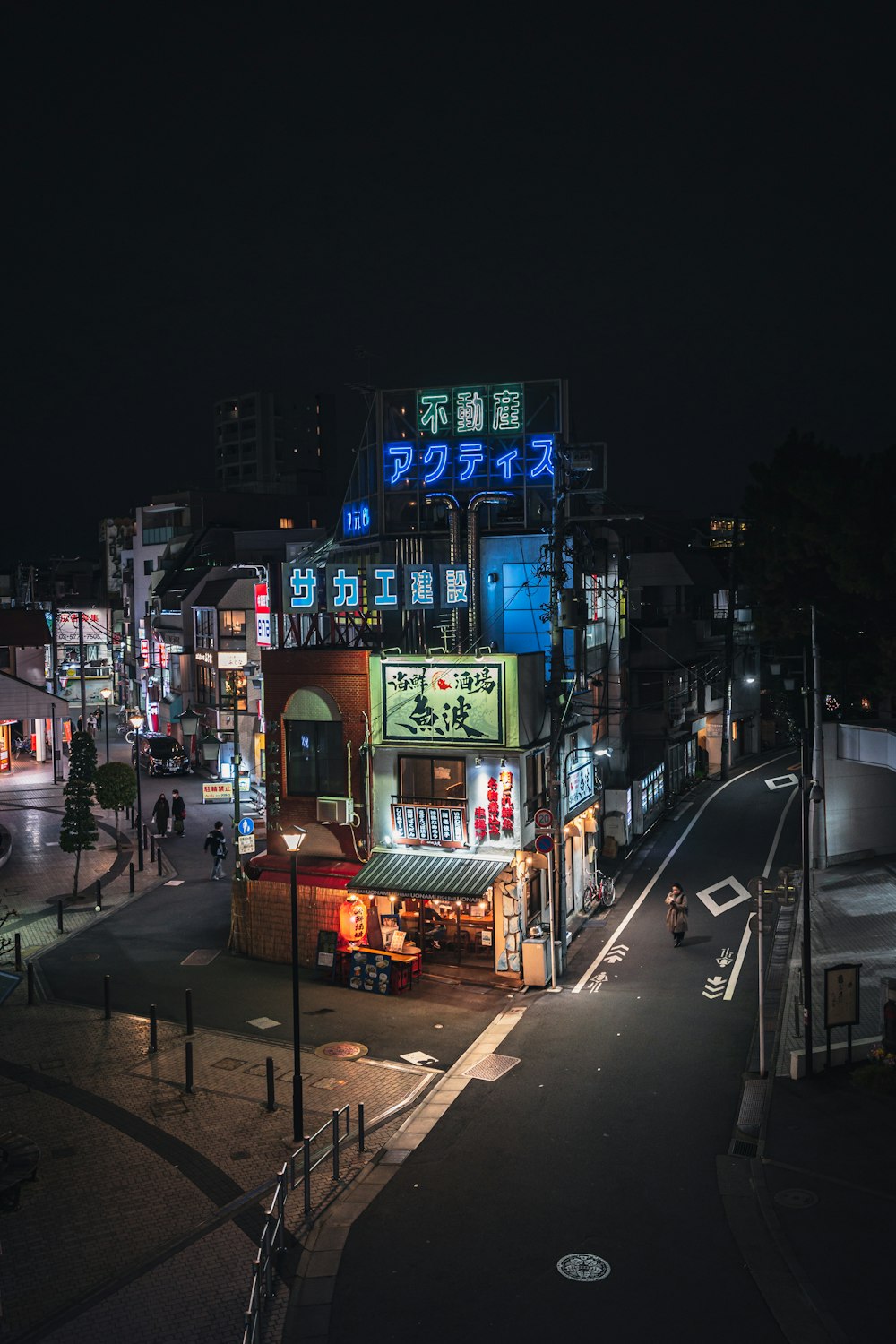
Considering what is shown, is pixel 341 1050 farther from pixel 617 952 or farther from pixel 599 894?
pixel 599 894

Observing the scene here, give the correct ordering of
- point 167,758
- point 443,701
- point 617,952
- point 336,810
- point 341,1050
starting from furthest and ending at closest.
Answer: point 167,758 < point 617,952 < point 336,810 < point 443,701 < point 341,1050

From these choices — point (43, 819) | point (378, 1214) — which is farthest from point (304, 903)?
point (43, 819)

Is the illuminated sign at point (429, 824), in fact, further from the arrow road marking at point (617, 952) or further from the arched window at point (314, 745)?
the arrow road marking at point (617, 952)

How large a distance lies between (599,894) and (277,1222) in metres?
19.4

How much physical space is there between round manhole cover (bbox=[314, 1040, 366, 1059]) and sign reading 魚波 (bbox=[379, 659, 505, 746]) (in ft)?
25.2

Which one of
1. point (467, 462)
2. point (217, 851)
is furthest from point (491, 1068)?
point (467, 462)

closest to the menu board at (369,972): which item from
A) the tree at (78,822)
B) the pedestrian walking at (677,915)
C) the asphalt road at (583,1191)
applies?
the asphalt road at (583,1191)

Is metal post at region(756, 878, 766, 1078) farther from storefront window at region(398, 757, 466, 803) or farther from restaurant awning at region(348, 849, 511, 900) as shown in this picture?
storefront window at region(398, 757, 466, 803)

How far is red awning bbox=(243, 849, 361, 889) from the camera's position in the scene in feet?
87.5

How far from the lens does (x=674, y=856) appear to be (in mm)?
37594

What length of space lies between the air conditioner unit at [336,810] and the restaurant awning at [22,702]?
3637cm

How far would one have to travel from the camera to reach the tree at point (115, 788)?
133 ft

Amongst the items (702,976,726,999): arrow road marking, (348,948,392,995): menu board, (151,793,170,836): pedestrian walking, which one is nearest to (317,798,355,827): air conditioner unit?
(348,948,392,995): menu board

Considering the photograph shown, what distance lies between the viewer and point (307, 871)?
27234 mm
